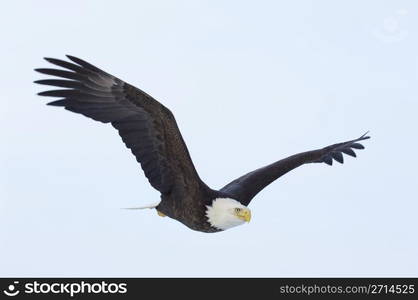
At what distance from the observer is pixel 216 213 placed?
8.54 meters

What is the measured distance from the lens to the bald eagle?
7.93 m

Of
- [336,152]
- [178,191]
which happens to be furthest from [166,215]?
[336,152]

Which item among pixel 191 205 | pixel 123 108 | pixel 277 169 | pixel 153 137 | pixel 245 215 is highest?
pixel 123 108

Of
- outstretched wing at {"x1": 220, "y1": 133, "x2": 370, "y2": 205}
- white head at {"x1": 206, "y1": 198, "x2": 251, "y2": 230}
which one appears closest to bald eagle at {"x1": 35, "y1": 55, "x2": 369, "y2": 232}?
white head at {"x1": 206, "y1": 198, "x2": 251, "y2": 230}

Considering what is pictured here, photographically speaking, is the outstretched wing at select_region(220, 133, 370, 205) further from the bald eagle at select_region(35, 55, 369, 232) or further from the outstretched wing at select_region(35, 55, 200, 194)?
the outstretched wing at select_region(35, 55, 200, 194)

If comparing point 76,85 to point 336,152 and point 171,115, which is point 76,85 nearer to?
point 171,115

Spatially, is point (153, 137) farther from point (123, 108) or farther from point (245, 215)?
point (245, 215)

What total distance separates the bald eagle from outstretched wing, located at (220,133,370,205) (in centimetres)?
59

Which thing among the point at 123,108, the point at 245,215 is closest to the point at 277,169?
the point at 245,215

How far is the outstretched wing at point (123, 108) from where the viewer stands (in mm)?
7887

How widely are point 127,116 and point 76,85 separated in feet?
1.98

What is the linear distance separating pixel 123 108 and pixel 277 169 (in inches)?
110

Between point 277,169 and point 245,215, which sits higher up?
point 277,169

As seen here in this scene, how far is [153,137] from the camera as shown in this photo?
8.18 metres
